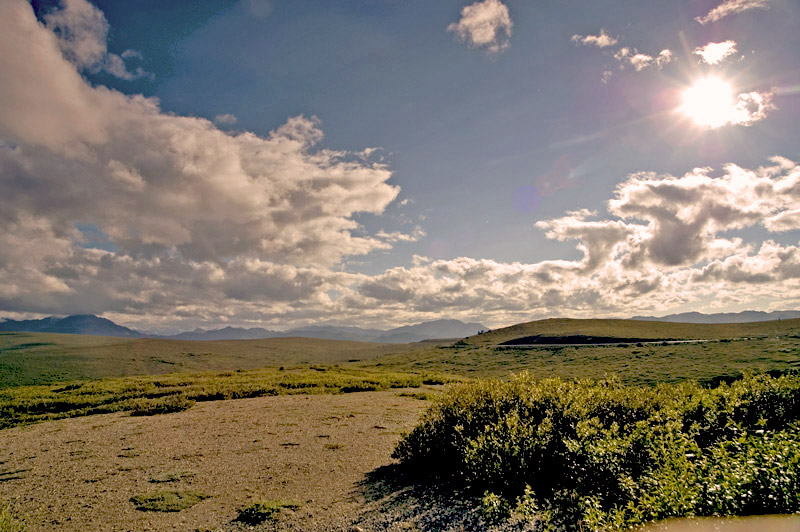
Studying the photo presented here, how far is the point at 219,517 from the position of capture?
8914mm

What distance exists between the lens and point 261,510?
888 centimetres

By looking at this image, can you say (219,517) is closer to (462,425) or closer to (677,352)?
(462,425)

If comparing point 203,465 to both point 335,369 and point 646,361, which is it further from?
point 646,361

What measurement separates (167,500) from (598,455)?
10.5 meters

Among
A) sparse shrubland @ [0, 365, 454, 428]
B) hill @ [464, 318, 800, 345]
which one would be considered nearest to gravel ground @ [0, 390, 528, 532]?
sparse shrubland @ [0, 365, 454, 428]

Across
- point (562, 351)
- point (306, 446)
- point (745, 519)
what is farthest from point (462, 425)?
point (562, 351)

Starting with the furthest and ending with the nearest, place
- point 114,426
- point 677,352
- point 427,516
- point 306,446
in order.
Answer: point 677,352 → point 114,426 → point 306,446 → point 427,516

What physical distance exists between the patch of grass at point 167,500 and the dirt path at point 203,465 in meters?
0.21

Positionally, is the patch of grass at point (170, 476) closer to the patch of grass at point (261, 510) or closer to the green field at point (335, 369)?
the patch of grass at point (261, 510)

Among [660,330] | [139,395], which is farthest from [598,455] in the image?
[660,330]

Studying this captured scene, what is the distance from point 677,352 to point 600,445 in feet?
213

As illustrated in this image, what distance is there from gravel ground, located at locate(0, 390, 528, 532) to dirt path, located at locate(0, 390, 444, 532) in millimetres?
40

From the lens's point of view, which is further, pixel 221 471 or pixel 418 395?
pixel 418 395

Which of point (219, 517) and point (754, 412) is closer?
point (219, 517)
